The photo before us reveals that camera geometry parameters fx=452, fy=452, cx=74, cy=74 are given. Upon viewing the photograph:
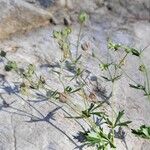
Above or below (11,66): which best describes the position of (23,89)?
below

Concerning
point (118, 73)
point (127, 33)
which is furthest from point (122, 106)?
point (127, 33)

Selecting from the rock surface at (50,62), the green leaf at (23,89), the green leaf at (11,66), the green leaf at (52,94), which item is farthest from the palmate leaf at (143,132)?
the green leaf at (11,66)

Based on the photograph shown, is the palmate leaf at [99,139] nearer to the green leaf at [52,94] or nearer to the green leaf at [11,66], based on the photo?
the green leaf at [52,94]

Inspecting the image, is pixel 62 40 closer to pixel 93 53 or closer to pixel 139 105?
pixel 93 53

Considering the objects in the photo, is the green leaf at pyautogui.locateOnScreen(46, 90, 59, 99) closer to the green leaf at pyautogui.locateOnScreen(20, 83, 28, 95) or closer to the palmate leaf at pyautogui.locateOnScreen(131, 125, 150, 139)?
the green leaf at pyautogui.locateOnScreen(20, 83, 28, 95)

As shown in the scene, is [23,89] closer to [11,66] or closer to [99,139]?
[11,66]

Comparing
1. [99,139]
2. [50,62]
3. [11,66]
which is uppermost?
[50,62]

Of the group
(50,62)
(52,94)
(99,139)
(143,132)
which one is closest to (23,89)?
(52,94)

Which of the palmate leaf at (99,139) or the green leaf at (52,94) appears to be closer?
the palmate leaf at (99,139)
